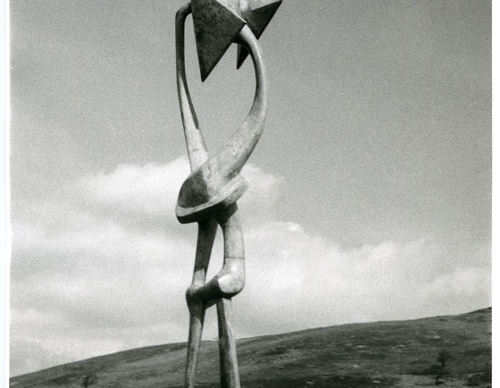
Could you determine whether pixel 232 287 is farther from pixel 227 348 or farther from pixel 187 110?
pixel 187 110

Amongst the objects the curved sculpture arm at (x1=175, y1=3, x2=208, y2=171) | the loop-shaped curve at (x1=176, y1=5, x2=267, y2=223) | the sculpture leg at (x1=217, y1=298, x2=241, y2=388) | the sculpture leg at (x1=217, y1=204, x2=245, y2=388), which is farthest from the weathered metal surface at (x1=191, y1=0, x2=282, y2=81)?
the sculpture leg at (x1=217, y1=298, x2=241, y2=388)

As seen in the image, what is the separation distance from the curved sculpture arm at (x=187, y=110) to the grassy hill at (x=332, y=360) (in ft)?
18.9

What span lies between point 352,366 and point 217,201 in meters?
6.88

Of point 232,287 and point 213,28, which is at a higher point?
point 213,28

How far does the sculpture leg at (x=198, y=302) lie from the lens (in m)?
9.46

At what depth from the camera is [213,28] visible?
9.75 m

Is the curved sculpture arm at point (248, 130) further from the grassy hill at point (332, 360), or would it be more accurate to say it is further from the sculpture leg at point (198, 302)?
the grassy hill at point (332, 360)

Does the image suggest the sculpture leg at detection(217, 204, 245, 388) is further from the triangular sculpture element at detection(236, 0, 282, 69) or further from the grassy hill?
the grassy hill

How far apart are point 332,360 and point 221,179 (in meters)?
7.05

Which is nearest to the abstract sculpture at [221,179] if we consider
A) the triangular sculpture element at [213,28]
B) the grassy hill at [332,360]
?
the triangular sculpture element at [213,28]

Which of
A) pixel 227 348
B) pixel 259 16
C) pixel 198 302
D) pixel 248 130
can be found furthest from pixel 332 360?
pixel 259 16

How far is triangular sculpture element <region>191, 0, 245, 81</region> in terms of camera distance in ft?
31.7
